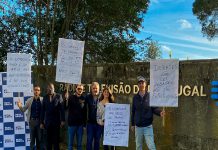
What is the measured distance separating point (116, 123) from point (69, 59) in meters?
1.66

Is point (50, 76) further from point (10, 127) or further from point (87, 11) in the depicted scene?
point (87, 11)

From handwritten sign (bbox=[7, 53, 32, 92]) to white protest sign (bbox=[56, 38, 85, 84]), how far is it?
2.15ft

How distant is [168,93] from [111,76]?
2.29 meters

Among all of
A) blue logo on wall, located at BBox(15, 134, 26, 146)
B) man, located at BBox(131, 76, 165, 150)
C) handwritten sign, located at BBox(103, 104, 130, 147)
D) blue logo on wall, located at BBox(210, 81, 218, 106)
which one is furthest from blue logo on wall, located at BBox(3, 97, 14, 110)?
blue logo on wall, located at BBox(210, 81, 218, 106)

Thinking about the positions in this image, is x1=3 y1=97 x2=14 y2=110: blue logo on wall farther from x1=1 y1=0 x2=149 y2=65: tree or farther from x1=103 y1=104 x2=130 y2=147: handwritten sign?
x1=1 y1=0 x2=149 y2=65: tree

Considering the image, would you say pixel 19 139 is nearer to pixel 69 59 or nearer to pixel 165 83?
pixel 69 59

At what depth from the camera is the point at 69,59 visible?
7.95 meters

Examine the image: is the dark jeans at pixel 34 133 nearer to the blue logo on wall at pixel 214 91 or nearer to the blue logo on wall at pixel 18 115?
the blue logo on wall at pixel 18 115

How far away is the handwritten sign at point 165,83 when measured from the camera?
686cm

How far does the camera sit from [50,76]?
10375 mm

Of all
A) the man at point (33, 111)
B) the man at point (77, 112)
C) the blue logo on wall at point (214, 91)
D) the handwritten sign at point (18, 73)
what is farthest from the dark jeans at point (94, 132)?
the blue logo on wall at point (214, 91)

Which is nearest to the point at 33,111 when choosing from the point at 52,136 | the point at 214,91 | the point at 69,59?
the point at 52,136

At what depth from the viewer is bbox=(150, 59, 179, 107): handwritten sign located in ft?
22.5

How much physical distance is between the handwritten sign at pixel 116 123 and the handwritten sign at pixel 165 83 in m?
0.66
